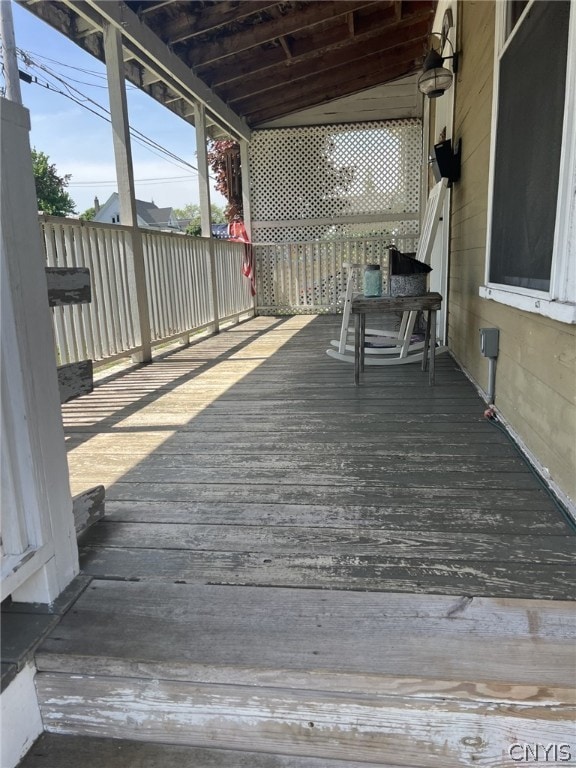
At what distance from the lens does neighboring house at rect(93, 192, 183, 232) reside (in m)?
28.6

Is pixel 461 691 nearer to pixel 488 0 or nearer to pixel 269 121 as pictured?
pixel 488 0

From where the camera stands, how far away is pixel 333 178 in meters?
7.70

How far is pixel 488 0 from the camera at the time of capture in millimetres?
2570

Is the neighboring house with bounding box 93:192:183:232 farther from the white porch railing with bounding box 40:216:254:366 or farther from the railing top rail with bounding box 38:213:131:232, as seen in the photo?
the railing top rail with bounding box 38:213:131:232

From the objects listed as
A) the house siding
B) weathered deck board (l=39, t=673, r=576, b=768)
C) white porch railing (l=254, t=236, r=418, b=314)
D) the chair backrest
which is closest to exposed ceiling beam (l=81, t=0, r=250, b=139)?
white porch railing (l=254, t=236, r=418, b=314)

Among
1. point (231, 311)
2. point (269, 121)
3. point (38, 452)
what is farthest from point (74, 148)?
point (38, 452)

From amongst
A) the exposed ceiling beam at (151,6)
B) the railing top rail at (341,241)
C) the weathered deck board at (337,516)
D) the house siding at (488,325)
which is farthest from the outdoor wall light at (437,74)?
the railing top rail at (341,241)

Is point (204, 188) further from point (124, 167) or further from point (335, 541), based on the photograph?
point (335, 541)

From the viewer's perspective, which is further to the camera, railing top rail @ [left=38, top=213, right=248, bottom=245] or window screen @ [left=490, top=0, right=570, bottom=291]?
railing top rail @ [left=38, top=213, right=248, bottom=245]

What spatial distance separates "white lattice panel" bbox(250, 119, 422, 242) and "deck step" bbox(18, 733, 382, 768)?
7.60 metres

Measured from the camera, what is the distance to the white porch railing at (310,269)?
7.67m

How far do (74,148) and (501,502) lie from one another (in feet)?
84.2

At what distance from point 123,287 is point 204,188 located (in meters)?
2.59

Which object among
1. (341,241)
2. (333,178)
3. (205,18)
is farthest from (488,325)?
(333,178)
